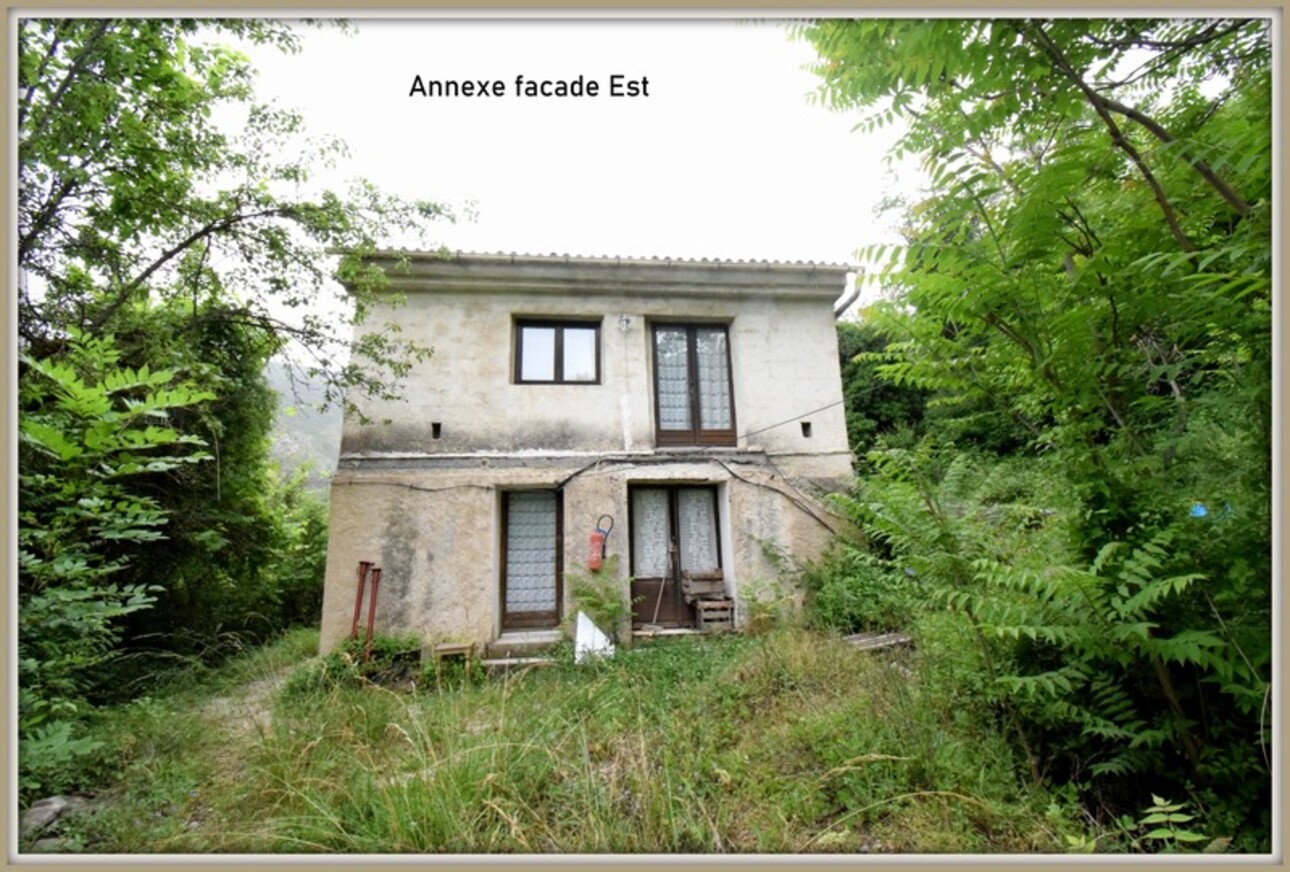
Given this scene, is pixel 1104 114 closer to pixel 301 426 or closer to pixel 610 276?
pixel 610 276

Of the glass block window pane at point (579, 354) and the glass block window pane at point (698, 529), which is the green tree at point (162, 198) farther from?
the glass block window pane at point (698, 529)

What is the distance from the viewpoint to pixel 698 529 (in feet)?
20.7

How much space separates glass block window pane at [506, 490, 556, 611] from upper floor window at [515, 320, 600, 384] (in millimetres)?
1468

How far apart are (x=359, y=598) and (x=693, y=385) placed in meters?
4.48

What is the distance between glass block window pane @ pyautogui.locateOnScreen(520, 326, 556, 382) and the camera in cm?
628

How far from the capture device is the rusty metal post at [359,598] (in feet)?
17.0

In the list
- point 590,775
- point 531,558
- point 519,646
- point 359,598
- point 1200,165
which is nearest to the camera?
point 1200,165

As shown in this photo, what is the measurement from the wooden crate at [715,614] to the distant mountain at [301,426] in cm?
464

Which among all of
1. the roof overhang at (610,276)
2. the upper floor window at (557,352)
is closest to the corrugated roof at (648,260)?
the roof overhang at (610,276)

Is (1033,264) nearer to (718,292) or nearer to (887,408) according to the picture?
(718,292)

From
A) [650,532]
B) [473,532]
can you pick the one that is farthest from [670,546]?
[473,532]

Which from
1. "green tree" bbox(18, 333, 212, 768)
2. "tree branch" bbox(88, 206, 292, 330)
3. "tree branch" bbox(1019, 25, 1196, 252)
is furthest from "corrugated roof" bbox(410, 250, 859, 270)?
"tree branch" bbox(1019, 25, 1196, 252)

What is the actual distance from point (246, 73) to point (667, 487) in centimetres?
525

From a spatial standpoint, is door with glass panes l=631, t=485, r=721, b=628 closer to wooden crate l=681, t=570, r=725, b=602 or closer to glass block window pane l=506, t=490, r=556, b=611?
wooden crate l=681, t=570, r=725, b=602
